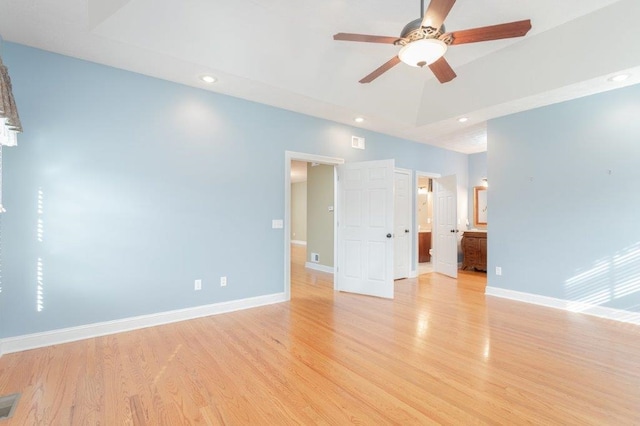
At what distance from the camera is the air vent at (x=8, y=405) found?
1878mm

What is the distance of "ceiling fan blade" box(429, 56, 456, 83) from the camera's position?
9.06 feet

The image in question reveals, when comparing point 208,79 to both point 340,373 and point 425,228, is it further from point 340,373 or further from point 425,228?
point 425,228

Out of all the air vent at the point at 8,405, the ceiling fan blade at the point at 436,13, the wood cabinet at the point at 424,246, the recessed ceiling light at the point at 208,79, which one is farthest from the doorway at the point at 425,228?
the air vent at the point at 8,405

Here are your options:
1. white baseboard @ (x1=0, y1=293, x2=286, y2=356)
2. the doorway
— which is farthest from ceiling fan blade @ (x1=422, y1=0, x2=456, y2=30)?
the doorway

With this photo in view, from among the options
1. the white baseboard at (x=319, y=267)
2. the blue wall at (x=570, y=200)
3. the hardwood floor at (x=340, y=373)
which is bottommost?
the hardwood floor at (x=340, y=373)

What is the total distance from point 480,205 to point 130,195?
23.6ft

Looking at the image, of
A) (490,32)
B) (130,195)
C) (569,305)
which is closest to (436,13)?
(490,32)

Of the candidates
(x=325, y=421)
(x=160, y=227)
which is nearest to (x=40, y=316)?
(x=160, y=227)

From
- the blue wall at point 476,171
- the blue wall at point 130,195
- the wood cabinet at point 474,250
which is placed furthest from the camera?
the blue wall at point 476,171

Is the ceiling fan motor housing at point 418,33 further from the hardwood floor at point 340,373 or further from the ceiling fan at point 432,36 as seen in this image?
the hardwood floor at point 340,373

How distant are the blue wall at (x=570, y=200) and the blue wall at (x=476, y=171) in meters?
2.34

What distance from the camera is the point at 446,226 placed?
6371mm

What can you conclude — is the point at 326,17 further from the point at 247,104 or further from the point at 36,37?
the point at 36,37

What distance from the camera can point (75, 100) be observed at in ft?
9.80
